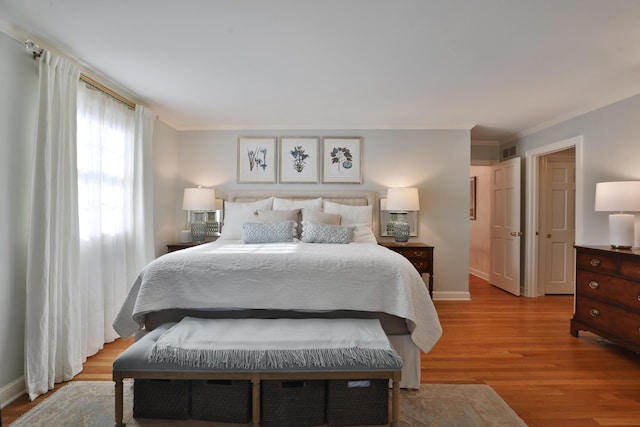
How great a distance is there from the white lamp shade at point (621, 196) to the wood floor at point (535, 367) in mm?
1242

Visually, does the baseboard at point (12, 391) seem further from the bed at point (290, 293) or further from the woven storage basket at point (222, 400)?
the woven storage basket at point (222, 400)

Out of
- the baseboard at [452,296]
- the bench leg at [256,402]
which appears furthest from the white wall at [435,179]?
the bench leg at [256,402]

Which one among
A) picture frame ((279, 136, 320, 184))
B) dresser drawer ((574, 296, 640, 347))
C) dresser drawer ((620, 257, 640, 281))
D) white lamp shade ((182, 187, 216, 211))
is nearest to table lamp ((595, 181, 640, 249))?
dresser drawer ((620, 257, 640, 281))

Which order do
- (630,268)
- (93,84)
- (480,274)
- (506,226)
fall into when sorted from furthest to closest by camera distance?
(480,274)
(506,226)
(93,84)
(630,268)

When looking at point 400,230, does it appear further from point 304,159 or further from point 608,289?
point 608,289

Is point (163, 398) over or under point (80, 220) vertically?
under

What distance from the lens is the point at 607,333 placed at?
3.04 metres

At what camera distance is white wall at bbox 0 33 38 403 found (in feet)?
7.24

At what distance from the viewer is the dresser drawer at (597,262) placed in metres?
3.01

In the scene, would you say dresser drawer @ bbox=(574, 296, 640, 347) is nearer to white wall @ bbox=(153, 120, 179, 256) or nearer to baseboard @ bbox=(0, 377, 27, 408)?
baseboard @ bbox=(0, 377, 27, 408)

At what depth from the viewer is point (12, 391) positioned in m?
2.24

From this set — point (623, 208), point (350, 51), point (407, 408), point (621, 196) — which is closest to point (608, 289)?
point (623, 208)

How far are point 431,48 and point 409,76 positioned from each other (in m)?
0.52

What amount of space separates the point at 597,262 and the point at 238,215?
362 cm
